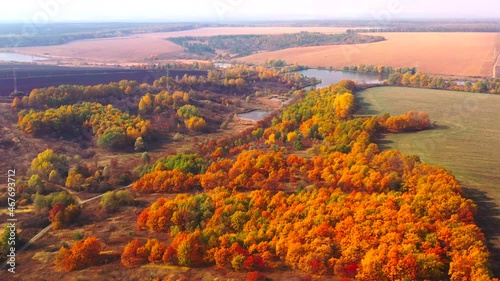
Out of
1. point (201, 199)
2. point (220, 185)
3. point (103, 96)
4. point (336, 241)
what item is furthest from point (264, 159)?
point (103, 96)

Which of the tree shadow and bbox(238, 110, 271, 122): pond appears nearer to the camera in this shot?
the tree shadow

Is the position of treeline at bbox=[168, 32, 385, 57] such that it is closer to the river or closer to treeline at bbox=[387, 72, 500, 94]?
the river

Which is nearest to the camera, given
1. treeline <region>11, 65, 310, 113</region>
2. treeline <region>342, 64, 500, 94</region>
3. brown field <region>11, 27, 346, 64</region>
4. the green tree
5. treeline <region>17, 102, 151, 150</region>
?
the green tree

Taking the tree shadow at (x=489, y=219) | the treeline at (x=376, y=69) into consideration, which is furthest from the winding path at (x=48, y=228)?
the treeline at (x=376, y=69)

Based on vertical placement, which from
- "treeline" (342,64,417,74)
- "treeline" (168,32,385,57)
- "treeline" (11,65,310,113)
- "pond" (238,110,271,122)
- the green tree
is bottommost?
the green tree

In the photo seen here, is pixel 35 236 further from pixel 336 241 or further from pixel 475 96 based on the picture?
pixel 475 96

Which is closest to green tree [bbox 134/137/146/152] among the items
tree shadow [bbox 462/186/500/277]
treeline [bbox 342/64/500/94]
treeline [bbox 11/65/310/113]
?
treeline [bbox 11/65/310/113]
